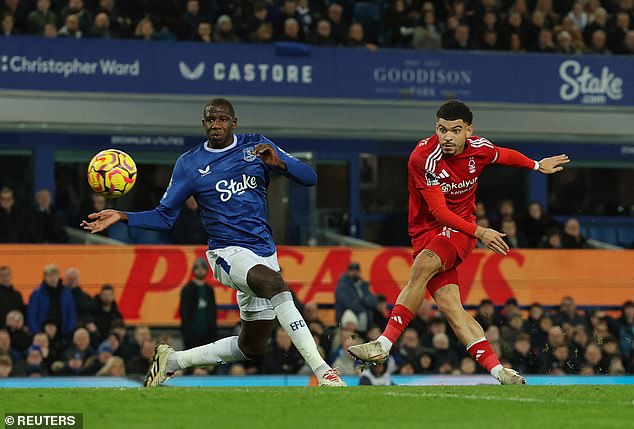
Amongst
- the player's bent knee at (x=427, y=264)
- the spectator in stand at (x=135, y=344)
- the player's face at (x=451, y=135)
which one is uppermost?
the player's face at (x=451, y=135)

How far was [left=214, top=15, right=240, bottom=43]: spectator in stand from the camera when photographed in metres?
23.6

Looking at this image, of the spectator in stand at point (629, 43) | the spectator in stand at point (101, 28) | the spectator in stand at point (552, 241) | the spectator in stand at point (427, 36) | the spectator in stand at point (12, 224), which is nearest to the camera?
the spectator in stand at point (12, 224)

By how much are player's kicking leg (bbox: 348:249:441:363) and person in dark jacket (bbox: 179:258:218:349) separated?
7.27m

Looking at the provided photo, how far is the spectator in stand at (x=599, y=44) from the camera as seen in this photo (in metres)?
25.7

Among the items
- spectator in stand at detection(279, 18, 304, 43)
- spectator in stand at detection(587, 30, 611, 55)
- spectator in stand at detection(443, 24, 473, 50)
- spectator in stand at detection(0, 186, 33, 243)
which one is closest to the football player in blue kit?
spectator in stand at detection(0, 186, 33, 243)

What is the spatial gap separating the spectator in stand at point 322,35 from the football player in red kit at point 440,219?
12798mm

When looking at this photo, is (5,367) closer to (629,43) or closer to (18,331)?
(18,331)

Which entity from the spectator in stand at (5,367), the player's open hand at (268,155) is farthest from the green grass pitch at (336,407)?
the spectator in stand at (5,367)

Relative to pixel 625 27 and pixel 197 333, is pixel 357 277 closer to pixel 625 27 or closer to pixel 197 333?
pixel 197 333

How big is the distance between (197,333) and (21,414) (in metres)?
9.78

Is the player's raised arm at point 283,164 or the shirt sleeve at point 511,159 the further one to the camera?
the shirt sleeve at point 511,159

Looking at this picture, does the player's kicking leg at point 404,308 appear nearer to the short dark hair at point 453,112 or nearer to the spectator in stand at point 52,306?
the short dark hair at point 453,112

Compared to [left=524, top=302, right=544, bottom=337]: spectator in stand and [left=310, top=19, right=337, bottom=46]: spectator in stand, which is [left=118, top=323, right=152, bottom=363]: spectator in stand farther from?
[left=310, top=19, right=337, bottom=46]: spectator in stand

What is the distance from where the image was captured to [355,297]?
19297 mm
